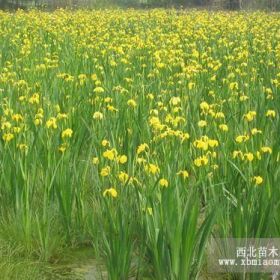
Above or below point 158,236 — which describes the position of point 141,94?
above

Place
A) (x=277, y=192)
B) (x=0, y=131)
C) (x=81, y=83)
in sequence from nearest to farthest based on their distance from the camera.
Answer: (x=277, y=192) → (x=0, y=131) → (x=81, y=83)

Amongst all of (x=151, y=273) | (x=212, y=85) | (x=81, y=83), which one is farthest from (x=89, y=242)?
(x=212, y=85)

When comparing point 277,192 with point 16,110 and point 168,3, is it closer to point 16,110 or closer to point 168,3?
point 16,110

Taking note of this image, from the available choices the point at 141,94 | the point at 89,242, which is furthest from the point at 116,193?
the point at 141,94

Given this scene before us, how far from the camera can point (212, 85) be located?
540 cm

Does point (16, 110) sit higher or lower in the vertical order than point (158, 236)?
higher

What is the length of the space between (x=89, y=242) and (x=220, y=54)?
4973 mm

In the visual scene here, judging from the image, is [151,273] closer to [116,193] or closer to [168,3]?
[116,193]

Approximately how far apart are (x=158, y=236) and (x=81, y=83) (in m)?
2.93

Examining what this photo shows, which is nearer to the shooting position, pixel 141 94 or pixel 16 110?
pixel 16 110

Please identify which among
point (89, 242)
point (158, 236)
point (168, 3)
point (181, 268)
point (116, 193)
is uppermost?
point (168, 3)

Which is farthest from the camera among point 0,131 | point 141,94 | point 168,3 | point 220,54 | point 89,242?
point 168,3

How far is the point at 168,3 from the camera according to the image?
3016 centimetres

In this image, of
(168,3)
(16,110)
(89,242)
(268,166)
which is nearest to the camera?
(268,166)
